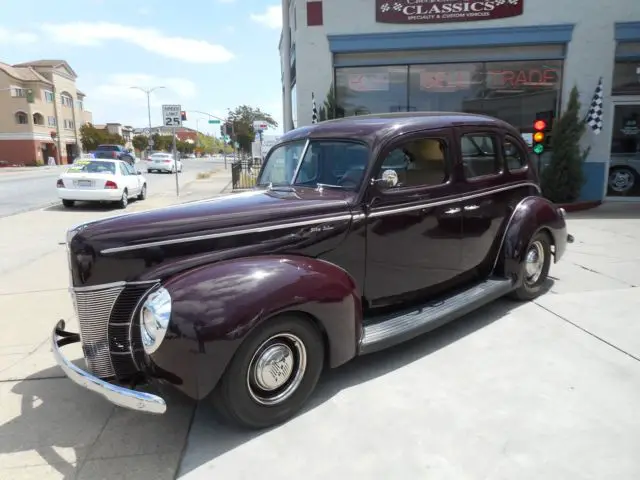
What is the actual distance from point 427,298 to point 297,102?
9386 millimetres

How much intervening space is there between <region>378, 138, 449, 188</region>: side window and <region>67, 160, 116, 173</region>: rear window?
12.5 meters

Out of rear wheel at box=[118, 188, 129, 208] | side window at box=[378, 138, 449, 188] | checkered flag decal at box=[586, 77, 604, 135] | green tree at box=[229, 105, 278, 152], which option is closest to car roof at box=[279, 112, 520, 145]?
side window at box=[378, 138, 449, 188]

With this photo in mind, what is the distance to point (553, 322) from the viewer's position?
4.48m

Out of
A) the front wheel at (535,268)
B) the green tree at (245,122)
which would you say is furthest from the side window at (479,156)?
the green tree at (245,122)

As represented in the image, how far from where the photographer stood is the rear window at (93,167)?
46.1 feet

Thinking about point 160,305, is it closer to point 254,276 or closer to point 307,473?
point 254,276

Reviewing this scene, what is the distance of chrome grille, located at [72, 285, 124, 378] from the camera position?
2.85 m

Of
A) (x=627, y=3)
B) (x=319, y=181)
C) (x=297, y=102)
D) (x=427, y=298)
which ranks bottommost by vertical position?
(x=427, y=298)

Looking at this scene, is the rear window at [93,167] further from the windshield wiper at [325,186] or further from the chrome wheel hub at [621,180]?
the chrome wheel hub at [621,180]

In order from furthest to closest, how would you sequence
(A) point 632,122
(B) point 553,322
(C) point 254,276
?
(A) point 632,122
(B) point 553,322
(C) point 254,276

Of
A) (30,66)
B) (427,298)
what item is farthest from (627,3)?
(30,66)

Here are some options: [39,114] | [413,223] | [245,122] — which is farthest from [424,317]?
[39,114]

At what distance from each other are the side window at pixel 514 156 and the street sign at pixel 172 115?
12677 millimetres

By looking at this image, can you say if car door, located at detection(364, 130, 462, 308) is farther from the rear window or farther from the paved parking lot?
the rear window
